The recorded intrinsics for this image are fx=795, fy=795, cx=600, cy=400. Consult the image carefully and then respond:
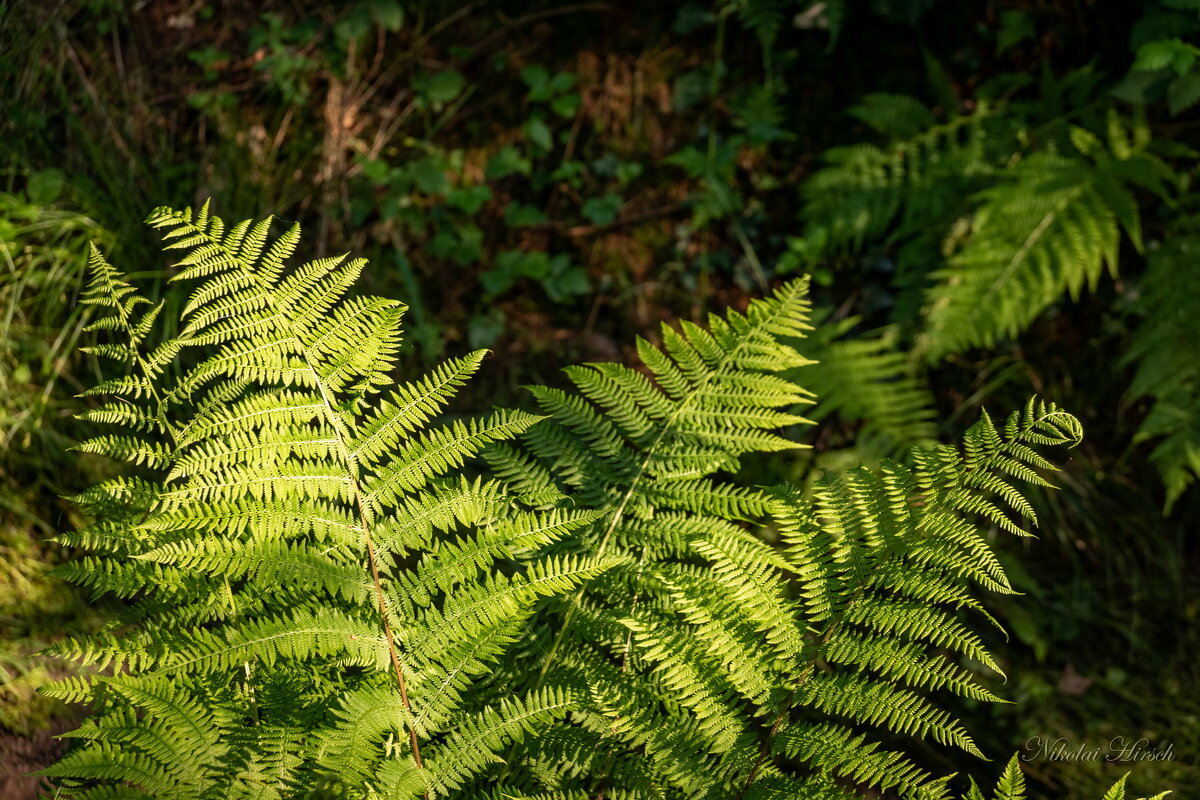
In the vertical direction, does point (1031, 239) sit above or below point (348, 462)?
below

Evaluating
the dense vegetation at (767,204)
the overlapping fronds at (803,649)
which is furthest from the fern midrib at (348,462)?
the dense vegetation at (767,204)

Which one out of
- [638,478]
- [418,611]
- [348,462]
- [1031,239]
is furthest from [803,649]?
[1031,239]

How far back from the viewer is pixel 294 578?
57.2 inches

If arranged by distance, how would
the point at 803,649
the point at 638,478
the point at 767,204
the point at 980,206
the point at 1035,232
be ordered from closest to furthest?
the point at 803,649 → the point at 638,478 → the point at 1035,232 → the point at 980,206 → the point at 767,204

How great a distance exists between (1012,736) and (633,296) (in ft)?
7.20

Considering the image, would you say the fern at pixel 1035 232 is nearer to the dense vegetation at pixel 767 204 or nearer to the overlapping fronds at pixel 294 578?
the dense vegetation at pixel 767 204

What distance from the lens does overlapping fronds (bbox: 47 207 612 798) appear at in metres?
1.36

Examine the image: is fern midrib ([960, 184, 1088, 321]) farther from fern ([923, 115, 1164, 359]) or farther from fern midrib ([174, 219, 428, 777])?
fern midrib ([174, 219, 428, 777])

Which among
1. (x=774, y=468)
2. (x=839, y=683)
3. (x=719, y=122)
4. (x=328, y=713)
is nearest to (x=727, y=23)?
(x=719, y=122)

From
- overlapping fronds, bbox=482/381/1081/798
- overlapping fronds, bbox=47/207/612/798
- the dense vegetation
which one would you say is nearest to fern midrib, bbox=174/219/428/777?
overlapping fronds, bbox=47/207/612/798

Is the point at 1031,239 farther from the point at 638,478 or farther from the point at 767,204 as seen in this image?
the point at 638,478

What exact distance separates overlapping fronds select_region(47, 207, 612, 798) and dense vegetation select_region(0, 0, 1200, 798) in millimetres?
1244

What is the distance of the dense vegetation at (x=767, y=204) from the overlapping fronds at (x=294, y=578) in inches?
49.0

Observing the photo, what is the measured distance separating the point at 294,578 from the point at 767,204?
2664mm
